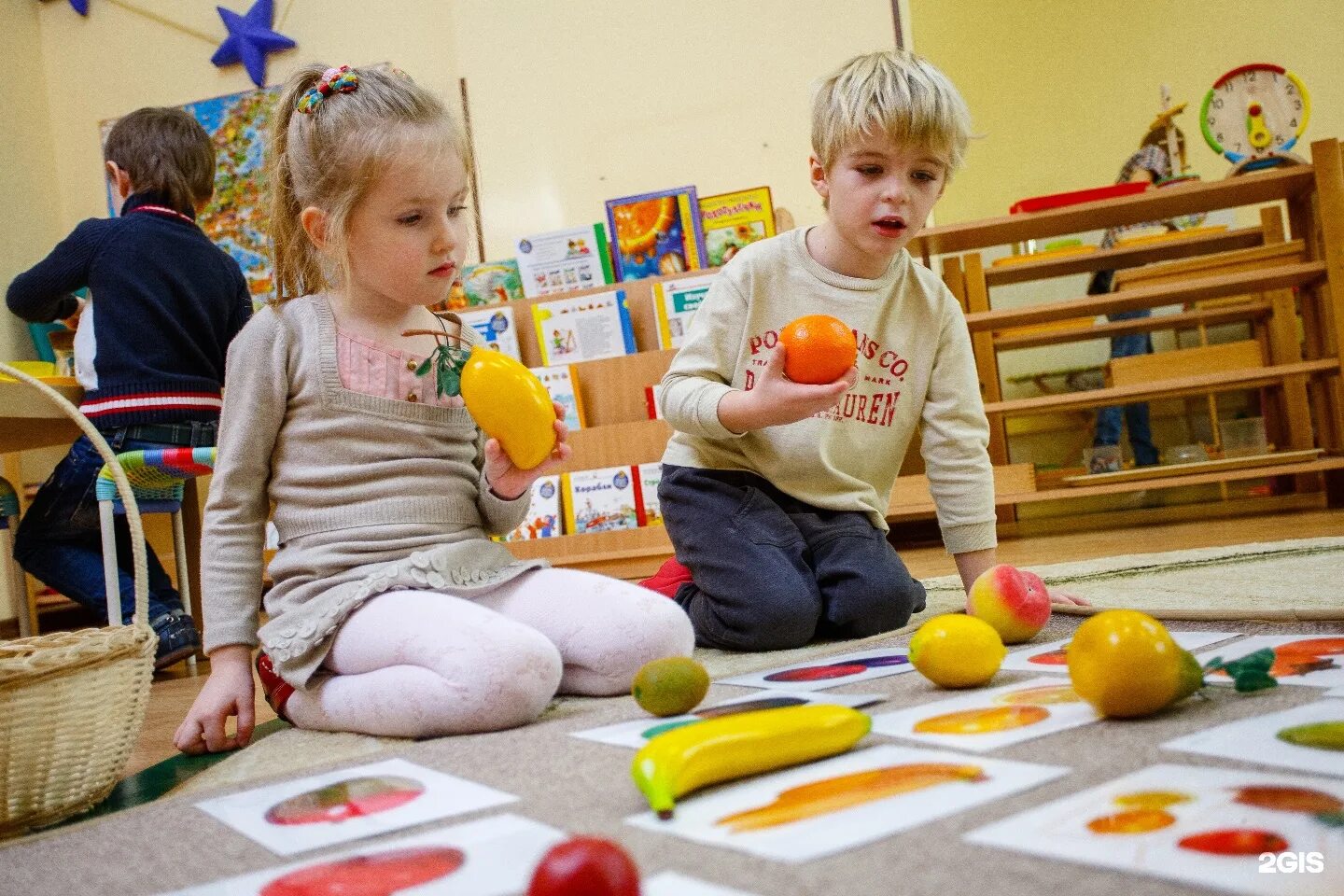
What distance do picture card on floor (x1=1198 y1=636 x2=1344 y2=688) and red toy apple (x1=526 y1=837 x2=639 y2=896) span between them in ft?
1.93

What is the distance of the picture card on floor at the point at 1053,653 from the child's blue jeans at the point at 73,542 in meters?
1.60

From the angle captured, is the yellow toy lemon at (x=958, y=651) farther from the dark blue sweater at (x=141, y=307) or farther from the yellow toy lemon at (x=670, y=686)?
the dark blue sweater at (x=141, y=307)

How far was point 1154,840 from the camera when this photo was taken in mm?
519

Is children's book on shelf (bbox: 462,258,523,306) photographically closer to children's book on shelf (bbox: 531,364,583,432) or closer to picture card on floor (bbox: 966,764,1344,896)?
children's book on shelf (bbox: 531,364,583,432)

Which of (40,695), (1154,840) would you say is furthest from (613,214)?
(1154,840)

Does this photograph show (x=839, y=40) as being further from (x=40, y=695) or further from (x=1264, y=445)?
(x=40, y=695)

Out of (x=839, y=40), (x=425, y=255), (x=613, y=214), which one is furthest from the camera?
(x=839, y=40)

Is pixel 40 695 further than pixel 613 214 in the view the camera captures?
No

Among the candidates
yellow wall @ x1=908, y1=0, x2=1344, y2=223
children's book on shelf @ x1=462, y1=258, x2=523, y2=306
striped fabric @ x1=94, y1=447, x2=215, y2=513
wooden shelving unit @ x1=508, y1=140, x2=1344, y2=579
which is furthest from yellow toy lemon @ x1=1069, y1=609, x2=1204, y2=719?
yellow wall @ x1=908, y1=0, x2=1344, y2=223

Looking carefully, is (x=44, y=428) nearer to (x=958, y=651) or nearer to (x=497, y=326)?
(x=497, y=326)

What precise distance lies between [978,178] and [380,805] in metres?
4.63

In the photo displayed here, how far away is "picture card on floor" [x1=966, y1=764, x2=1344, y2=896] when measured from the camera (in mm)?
470

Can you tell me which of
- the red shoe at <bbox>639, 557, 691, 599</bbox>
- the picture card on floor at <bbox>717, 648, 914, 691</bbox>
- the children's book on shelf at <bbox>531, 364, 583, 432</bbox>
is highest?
the children's book on shelf at <bbox>531, 364, 583, 432</bbox>

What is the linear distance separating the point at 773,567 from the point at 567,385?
1566mm
